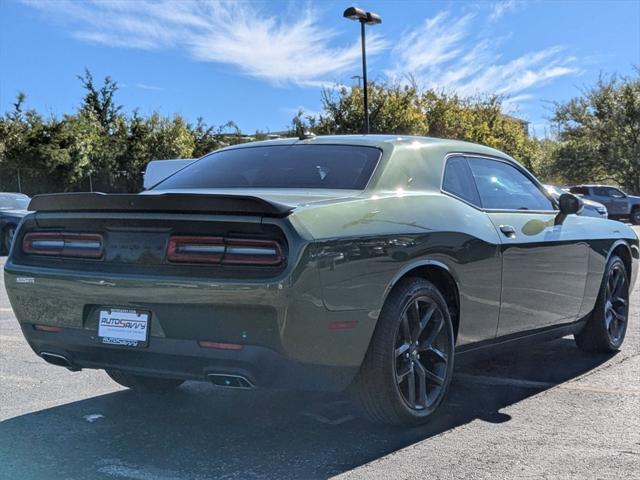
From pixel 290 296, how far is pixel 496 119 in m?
44.2

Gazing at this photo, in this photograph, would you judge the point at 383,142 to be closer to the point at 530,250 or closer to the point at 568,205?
the point at 530,250

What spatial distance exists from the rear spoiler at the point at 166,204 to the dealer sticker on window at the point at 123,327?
0.48 metres

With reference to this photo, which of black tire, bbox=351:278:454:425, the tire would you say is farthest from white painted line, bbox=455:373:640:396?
the tire

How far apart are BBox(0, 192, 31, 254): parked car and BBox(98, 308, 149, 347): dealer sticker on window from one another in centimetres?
1276

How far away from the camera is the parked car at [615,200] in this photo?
27797 mm

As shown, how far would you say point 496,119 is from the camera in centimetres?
4475

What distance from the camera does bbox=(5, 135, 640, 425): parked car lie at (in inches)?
117

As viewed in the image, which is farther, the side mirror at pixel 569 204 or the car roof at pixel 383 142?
the side mirror at pixel 569 204

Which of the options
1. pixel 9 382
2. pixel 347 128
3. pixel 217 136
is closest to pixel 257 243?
pixel 9 382

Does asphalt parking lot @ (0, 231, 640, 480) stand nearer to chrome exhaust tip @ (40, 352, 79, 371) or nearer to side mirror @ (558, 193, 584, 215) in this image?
chrome exhaust tip @ (40, 352, 79, 371)

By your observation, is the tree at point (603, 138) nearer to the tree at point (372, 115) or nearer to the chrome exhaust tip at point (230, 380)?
the tree at point (372, 115)

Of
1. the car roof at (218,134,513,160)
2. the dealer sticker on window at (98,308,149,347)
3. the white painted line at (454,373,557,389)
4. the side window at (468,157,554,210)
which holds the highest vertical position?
the car roof at (218,134,513,160)

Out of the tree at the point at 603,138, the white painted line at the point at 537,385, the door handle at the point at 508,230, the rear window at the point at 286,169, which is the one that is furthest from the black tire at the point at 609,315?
the tree at the point at 603,138

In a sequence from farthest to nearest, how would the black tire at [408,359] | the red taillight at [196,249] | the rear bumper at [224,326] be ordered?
the black tire at [408,359] < the red taillight at [196,249] < the rear bumper at [224,326]
